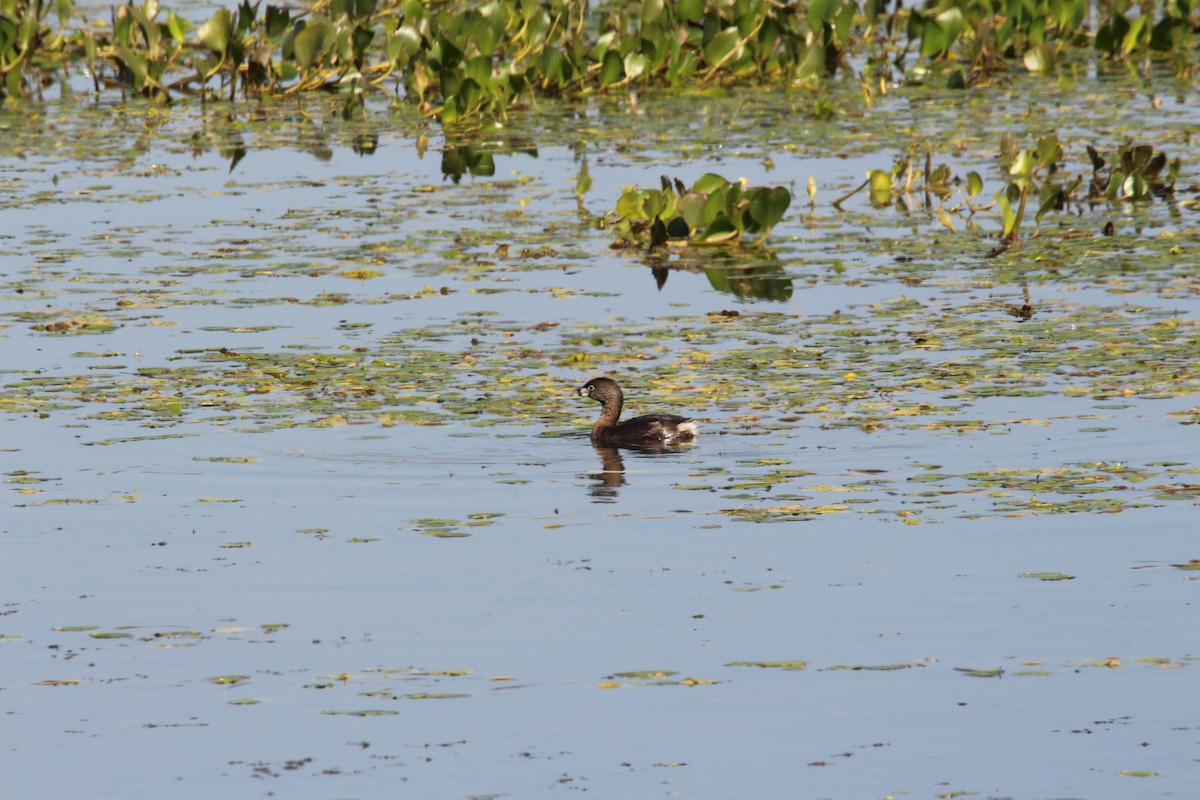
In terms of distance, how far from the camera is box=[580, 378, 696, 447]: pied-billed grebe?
418 inches

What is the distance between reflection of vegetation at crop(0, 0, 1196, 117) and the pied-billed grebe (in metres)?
Result: 11.2

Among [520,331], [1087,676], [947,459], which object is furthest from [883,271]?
[1087,676]

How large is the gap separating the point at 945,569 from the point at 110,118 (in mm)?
16541

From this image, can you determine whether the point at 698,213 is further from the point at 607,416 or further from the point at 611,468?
the point at 611,468

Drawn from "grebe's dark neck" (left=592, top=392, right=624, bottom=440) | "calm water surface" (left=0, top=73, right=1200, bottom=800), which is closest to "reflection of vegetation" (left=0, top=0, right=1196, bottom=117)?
"calm water surface" (left=0, top=73, right=1200, bottom=800)

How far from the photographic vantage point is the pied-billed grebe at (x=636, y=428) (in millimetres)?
10617

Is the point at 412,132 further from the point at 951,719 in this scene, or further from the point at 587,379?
the point at 951,719

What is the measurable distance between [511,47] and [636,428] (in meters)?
13.7

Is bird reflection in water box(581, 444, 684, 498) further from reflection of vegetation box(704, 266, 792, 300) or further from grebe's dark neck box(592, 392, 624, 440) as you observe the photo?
reflection of vegetation box(704, 266, 792, 300)

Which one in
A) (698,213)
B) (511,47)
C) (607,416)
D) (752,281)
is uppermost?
(511,47)

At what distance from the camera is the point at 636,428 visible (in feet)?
35.0

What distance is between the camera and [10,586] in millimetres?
8336

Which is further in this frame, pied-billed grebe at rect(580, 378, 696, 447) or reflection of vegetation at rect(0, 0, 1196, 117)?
reflection of vegetation at rect(0, 0, 1196, 117)

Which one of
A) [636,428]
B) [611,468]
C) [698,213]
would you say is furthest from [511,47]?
[611,468]
